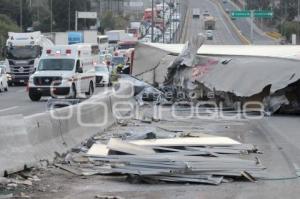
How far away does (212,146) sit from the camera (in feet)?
43.8

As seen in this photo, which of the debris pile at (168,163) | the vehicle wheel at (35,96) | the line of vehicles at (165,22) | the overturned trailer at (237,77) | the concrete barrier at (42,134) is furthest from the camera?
the line of vehicles at (165,22)

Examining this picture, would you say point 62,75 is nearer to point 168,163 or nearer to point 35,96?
point 35,96

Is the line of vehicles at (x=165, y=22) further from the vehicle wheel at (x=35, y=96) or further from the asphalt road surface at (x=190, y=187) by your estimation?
the asphalt road surface at (x=190, y=187)

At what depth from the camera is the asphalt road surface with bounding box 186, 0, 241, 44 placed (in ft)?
373

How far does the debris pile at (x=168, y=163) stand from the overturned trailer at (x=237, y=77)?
11.8 metres

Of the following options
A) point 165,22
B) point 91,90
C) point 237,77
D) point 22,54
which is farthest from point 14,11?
point 237,77

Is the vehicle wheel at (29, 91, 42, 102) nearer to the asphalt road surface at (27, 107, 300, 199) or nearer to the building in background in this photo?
the asphalt road surface at (27, 107, 300, 199)

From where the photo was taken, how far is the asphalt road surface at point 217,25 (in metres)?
114

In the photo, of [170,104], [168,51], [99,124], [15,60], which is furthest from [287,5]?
[99,124]

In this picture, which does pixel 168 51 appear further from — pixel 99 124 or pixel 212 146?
pixel 212 146

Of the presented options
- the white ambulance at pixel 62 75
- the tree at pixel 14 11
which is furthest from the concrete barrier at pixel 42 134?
the tree at pixel 14 11

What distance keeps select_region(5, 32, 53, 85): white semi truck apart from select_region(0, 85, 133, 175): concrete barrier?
3457 cm

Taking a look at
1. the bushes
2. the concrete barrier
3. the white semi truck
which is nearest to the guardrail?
the bushes

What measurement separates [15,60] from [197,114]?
28817mm
